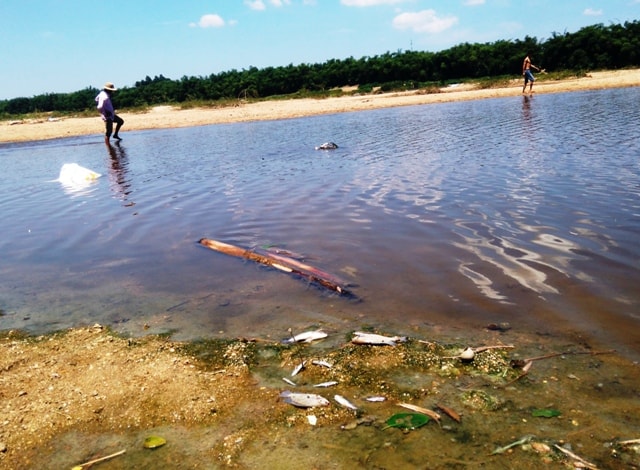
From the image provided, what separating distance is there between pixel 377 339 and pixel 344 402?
2.33 feet

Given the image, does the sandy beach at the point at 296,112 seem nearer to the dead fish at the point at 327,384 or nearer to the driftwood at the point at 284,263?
the driftwood at the point at 284,263

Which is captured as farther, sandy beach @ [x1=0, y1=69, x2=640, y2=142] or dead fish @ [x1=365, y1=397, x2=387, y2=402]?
sandy beach @ [x1=0, y1=69, x2=640, y2=142]

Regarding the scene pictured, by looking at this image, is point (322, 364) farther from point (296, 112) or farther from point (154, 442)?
point (296, 112)

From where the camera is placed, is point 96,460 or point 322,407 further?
point 322,407

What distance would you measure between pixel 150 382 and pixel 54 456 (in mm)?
666

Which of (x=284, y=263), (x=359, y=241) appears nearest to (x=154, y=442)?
(x=284, y=263)

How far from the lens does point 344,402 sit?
2.62 meters

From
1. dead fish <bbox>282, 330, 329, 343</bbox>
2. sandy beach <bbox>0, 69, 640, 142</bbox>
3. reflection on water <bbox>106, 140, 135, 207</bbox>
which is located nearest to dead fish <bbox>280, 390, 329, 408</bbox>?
dead fish <bbox>282, 330, 329, 343</bbox>

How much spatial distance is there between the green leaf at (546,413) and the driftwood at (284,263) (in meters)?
1.96

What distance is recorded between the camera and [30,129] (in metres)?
30.9

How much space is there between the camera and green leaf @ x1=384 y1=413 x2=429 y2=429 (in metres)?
2.38

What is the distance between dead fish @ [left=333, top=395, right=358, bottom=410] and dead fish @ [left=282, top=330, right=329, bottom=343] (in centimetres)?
74

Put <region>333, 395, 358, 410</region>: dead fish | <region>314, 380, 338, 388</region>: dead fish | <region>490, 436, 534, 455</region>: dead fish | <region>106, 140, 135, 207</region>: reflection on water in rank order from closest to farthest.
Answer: <region>490, 436, 534, 455</region>: dead fish
<region>333, 395, 358, 410</region>: dead fish
<region>314, 380, 338, 388</region>: dead fish
<region>106, 140, 135, 207</region>: reflection on water

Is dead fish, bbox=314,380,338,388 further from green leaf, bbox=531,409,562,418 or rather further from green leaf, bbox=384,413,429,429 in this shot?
green leaf, bbox=531,409,562,418
